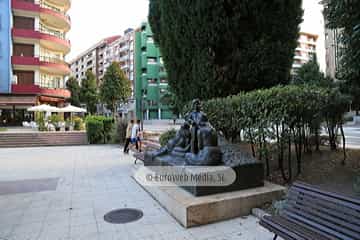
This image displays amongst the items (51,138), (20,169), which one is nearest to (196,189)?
(20,169)

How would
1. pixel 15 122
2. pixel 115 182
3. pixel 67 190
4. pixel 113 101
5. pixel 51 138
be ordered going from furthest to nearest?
1. pixel 113 101
2. pixel 15 122
3. pixel 51 138
4. pixel 115 182
5. pixel 67 190

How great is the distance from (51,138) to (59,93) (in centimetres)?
1557

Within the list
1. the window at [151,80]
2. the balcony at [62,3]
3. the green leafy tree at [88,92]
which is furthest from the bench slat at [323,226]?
the window at [151,80]

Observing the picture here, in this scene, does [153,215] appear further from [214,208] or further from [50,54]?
[50,54]

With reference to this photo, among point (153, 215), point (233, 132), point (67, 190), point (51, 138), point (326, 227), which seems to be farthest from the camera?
point (51, 138)

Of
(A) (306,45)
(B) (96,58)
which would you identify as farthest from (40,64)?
(A) (306,45)

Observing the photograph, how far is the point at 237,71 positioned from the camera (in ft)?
24.3

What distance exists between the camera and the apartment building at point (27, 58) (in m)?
26.2

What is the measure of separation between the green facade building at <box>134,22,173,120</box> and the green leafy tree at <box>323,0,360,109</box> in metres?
47.5

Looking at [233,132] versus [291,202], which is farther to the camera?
[233,132]

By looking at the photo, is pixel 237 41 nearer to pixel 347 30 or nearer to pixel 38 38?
pixel 347 30

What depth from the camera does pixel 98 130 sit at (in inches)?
670

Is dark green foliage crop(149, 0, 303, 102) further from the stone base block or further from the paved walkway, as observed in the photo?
the paved walkway

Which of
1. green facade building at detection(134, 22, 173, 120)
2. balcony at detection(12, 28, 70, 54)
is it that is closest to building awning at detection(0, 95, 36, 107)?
balcony at detection(12, 28, 70, 54)
